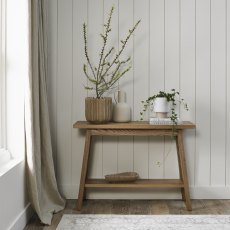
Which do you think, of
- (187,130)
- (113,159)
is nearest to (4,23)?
(113,159)

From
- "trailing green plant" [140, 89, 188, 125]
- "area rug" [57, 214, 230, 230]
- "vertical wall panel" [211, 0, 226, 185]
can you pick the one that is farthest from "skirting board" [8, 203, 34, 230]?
"vertical wall panel" [211, 0, 226, 185]

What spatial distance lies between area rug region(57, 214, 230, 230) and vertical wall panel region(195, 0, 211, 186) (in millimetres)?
660

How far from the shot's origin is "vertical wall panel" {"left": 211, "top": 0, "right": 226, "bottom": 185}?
163 inches

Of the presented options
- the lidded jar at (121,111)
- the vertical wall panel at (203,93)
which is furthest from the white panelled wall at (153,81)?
the lidded jar at (121,111)

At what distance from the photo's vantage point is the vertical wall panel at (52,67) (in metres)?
4.14

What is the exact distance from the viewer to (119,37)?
13.6ft

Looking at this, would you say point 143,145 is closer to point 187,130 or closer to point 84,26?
point 187,130

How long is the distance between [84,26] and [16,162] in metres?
1.42

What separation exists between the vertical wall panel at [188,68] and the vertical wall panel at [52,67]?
3.79 feet

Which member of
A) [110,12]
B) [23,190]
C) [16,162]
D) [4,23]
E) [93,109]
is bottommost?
[23,190]

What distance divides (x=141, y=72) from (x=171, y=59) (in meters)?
0.30

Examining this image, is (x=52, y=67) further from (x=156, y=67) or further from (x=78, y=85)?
(x=156, y=67)

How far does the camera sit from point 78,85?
4.18m

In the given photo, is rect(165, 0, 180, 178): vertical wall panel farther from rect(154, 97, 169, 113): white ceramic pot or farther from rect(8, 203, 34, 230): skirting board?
rect(8, 203, 34, 230): skirting board
